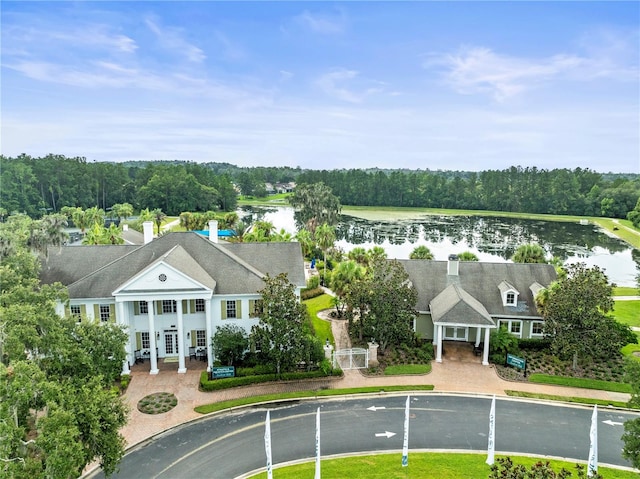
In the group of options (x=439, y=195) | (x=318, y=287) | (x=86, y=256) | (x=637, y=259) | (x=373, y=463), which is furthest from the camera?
(x=439, y=195)

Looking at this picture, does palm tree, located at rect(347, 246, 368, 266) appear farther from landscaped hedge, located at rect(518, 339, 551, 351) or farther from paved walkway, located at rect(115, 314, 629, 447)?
paved walkway, located at rect(115, 314, 629, 447)

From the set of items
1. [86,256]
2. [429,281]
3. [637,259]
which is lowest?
[637,259]

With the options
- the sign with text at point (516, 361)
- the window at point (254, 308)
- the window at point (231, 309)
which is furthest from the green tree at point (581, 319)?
the window at point (231, 309)

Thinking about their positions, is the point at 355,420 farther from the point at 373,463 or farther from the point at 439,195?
the point at 439,195

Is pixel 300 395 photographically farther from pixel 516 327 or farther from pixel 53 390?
pixel 516 327

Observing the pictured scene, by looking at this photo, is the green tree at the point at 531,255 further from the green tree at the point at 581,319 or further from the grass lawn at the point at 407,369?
the grass lawn at the point at 407,369

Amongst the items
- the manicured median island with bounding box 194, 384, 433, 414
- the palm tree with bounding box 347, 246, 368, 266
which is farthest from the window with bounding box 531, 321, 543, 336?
the palm tree with bounding box 347, 246, 368, 266

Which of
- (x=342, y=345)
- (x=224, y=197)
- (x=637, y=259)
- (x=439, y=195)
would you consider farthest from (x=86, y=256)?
(x=439, y=195)
